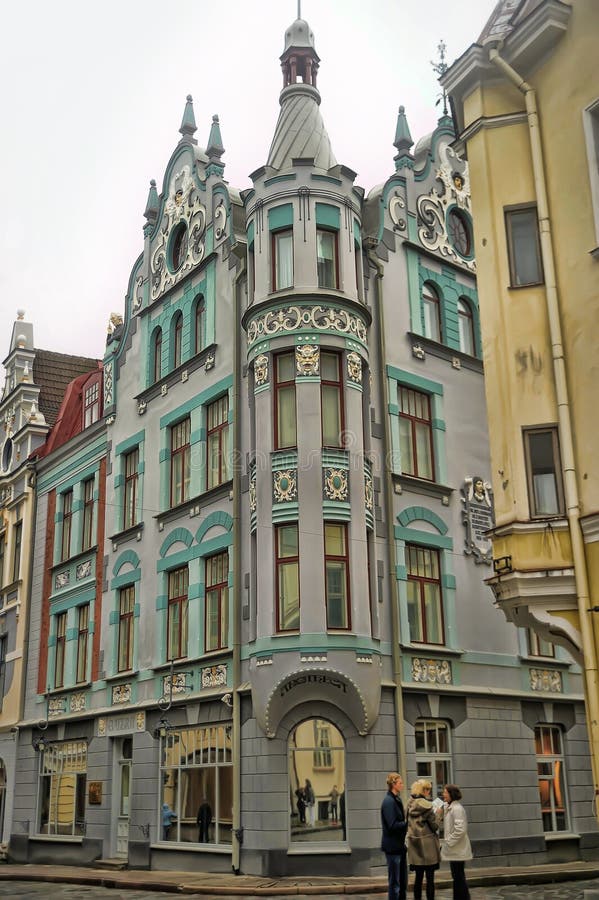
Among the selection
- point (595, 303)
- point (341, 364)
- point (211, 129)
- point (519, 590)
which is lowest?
point (519, 590)

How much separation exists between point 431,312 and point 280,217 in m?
5.25

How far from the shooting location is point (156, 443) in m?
29.1

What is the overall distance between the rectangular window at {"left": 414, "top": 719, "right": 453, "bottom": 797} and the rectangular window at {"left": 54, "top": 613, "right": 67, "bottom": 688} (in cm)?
1421

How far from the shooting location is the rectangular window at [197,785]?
75.4 feet

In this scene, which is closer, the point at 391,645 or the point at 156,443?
the point at 391,645

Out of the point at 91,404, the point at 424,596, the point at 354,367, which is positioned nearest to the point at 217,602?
the point at 424,596

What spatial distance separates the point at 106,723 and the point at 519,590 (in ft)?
55.5

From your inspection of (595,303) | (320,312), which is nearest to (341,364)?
(320,312)

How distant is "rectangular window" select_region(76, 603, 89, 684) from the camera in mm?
→ 31702

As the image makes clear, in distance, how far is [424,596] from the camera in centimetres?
2436

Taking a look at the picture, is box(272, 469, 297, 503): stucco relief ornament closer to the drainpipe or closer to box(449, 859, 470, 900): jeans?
the drainpipe

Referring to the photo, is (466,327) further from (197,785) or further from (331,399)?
(197,785)

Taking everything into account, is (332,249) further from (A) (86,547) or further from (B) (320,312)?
(A) (86,547)

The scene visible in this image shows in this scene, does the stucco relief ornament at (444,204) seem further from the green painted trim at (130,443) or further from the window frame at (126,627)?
the window frame at (126,627)
